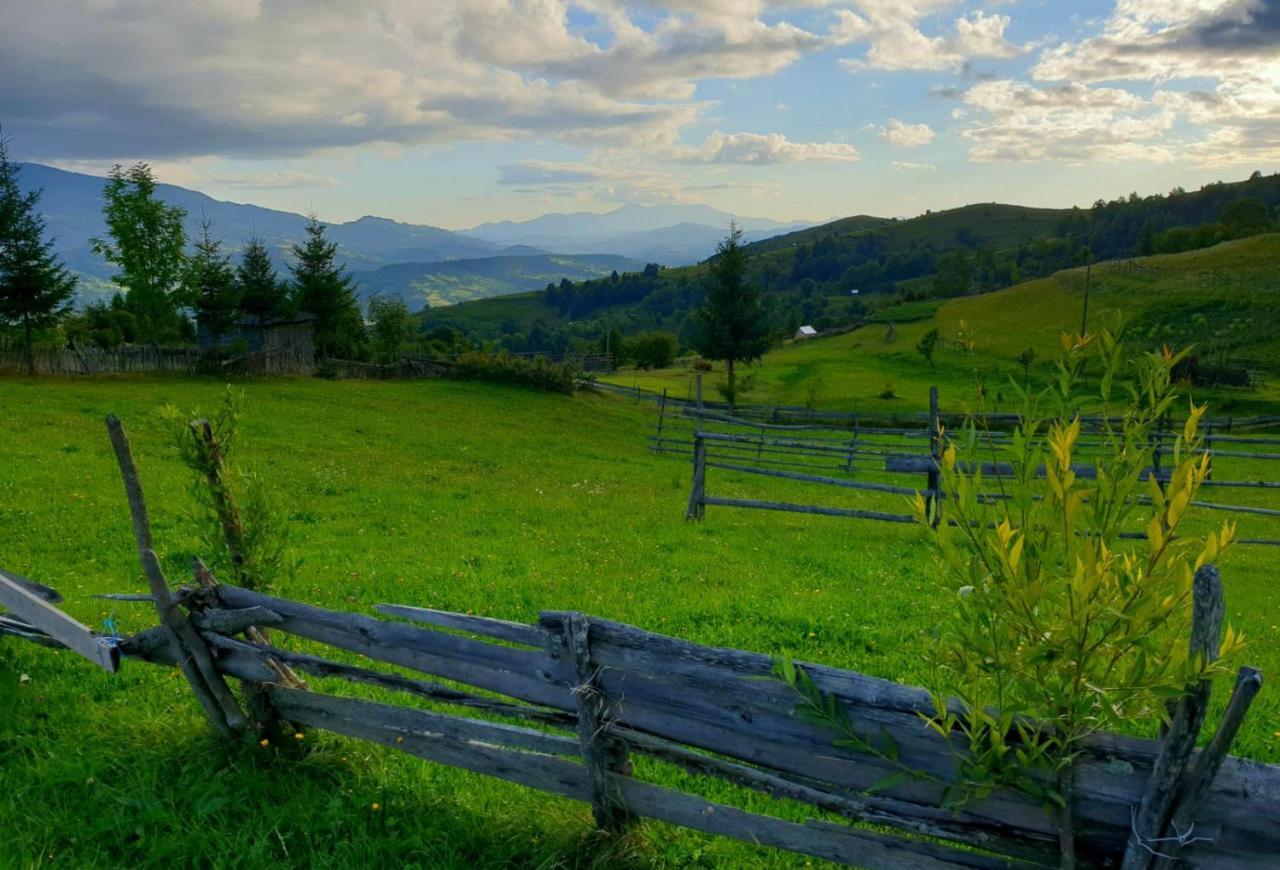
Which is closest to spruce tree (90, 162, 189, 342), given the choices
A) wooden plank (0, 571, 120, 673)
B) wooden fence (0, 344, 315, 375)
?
wooden fence (0, 344, 315, 375)

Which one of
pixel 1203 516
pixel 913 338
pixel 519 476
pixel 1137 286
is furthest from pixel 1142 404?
pixel 1137 286

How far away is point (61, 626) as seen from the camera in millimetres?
4973

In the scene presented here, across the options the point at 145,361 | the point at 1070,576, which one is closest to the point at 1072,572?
the point at 1070,576

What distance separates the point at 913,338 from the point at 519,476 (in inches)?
2786

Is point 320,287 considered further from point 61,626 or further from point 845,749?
point 845,749

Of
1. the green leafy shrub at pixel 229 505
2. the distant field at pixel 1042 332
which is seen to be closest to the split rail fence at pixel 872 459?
the green leafy shrub at pixel 229 505

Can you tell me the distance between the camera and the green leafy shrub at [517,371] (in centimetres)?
4447

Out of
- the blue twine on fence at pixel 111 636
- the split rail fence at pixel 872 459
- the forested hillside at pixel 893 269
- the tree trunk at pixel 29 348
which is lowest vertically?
Answer: the split rail fence at pixel 872 459

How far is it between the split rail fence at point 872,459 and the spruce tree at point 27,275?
25.9 m

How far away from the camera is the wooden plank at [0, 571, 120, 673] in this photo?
484 centimetres

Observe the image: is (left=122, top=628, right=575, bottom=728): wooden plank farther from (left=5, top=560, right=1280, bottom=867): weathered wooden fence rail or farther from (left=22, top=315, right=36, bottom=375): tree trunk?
(left=22, top=315, right=36, bottom=375): tree trunk

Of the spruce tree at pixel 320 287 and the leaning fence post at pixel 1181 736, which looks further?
the spruce tree at pixel 320 287

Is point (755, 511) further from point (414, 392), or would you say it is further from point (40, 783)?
point (414, 392)

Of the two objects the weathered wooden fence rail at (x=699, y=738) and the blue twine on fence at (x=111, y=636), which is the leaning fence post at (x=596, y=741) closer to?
the weathered wooden fence rail at (x=699, y=738)
